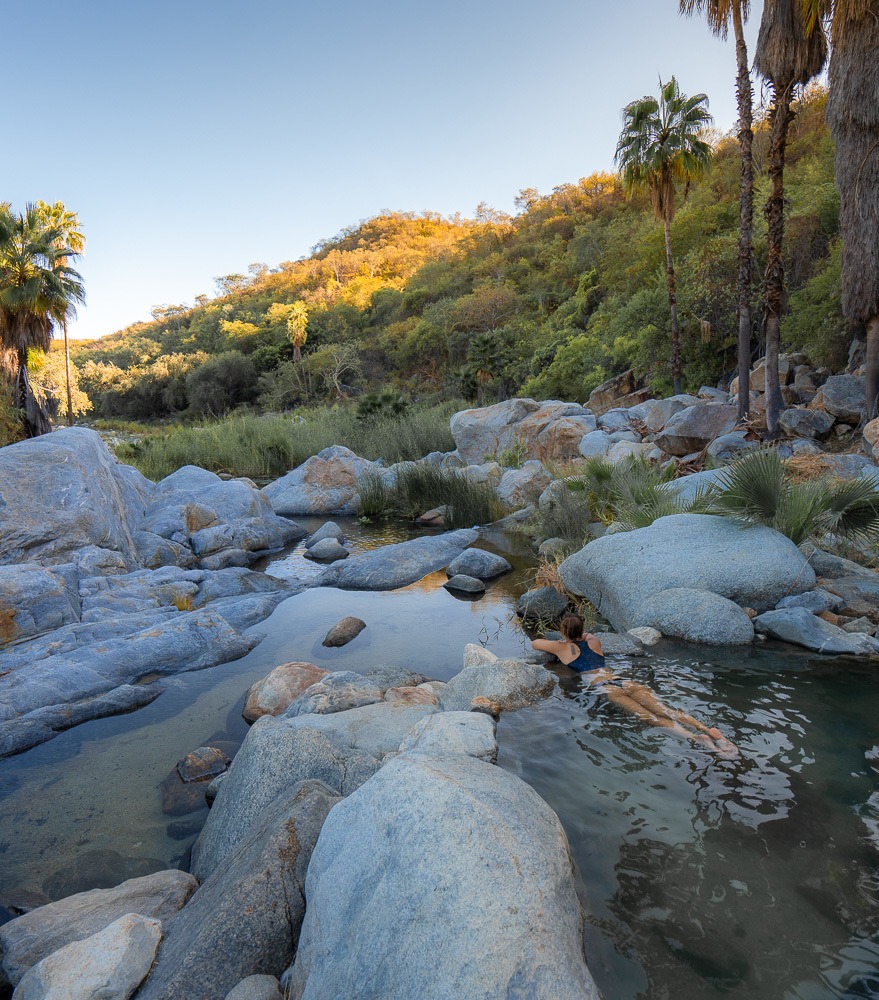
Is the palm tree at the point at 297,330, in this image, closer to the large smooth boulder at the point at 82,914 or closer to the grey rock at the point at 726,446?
the grey rock at the point at 726,446

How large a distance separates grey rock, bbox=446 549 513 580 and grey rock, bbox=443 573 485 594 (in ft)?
0.86

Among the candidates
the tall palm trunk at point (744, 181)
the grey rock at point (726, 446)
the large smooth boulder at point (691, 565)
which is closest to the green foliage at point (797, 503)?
the large smooth boulder at point (691, 565)

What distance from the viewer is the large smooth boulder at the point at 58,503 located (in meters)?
8.03

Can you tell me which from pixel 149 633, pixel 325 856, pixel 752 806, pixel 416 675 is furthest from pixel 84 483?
pixel 752 806

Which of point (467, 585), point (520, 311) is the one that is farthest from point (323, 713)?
point (520, 311)

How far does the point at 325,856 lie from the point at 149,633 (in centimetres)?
439

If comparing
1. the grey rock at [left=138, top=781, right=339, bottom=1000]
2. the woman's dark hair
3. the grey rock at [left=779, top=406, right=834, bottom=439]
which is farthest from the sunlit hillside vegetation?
the grey rock at [left=138, top=781, right=339, bottom=1000]

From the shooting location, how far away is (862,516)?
20.3 feet

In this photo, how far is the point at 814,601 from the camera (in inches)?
228

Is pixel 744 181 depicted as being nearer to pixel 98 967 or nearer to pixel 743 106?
pixel 743 106

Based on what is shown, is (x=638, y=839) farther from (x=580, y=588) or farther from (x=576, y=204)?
(x=576, y=204)

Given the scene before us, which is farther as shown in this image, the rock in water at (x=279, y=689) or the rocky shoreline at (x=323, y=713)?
the rock in water at (x=279, y=689)

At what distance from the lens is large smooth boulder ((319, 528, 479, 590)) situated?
8633 millimetres

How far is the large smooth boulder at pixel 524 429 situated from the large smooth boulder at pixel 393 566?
574 cm
